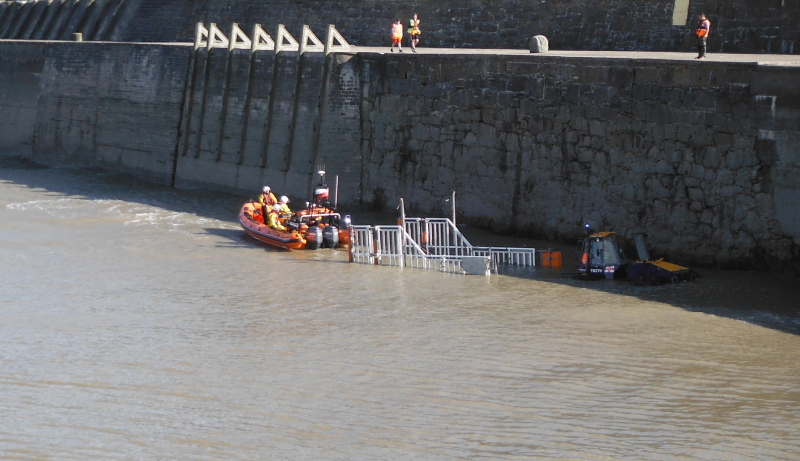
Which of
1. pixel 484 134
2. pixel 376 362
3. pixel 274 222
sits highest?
pixel 484 134

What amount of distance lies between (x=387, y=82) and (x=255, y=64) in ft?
15.6

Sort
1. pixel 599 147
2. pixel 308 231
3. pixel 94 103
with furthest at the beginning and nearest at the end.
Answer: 1. pixel 94 103
2. pixel 308 231
3. pixel 599 147

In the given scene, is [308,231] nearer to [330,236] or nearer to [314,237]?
[314,237]

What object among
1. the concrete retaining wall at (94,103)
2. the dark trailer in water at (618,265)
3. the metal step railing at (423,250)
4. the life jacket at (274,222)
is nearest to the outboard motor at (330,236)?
the metal step railing at (423,250)

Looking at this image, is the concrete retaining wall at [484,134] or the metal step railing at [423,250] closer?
the concrete retaining wall at [484,134]

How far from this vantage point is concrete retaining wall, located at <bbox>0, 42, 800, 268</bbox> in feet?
57.5

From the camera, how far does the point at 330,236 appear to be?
20656 mm

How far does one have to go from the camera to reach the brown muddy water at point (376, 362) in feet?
32.4

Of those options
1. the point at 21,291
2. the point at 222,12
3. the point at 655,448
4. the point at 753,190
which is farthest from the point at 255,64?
the point at 655,448

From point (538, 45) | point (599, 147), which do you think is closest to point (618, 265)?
point (599, 147)

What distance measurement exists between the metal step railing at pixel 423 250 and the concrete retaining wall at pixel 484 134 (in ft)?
6.00

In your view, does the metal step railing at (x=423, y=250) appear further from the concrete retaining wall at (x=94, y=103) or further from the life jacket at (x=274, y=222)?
the concrete retaining wall at (x=94, y=103)

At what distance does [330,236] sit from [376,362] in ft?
27.9

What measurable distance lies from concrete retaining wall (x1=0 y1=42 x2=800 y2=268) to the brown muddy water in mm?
1757
